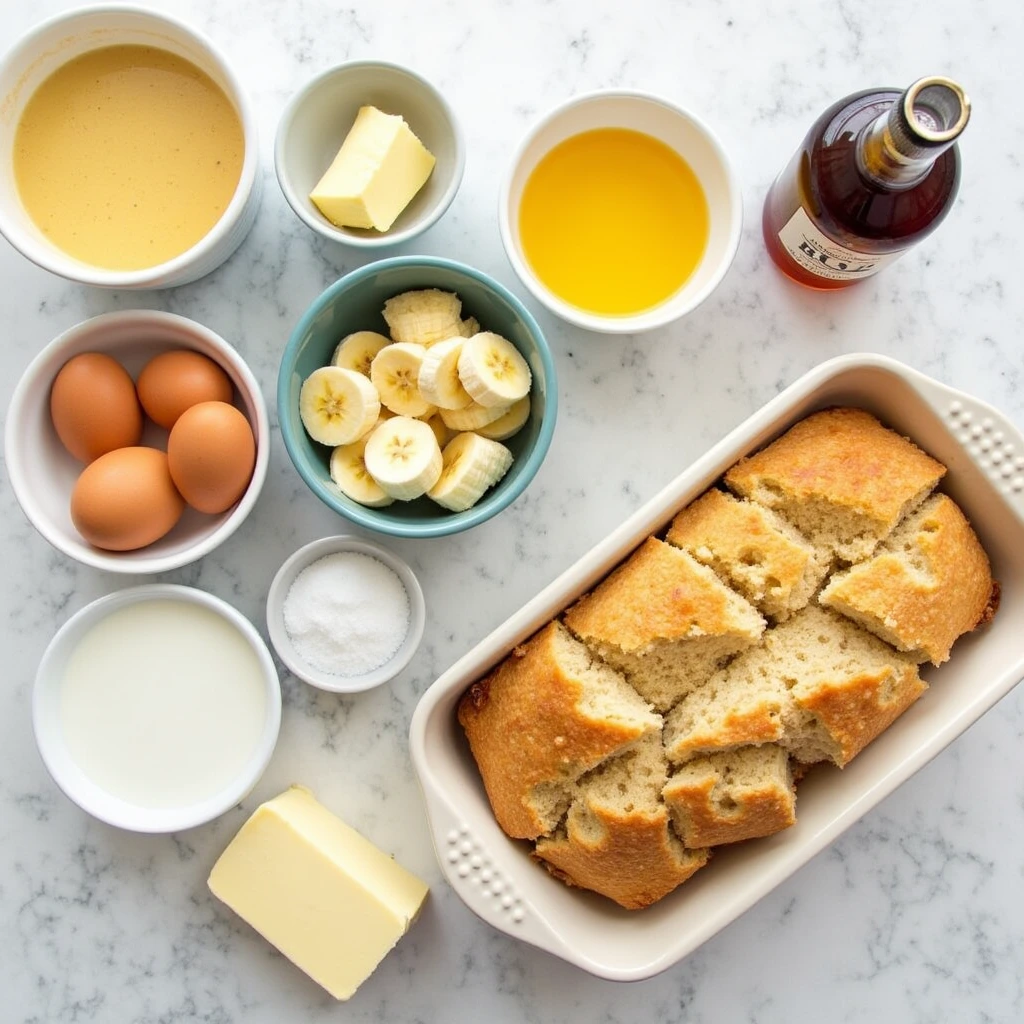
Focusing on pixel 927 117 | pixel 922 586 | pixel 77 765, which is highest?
pixel 927 117

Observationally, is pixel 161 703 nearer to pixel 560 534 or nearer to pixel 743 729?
pixel 560 534

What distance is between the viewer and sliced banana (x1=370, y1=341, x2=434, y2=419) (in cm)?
159

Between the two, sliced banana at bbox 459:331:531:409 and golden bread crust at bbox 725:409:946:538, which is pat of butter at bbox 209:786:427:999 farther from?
golden bread crust at bbox 725:409:946:538

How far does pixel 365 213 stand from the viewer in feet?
5.15

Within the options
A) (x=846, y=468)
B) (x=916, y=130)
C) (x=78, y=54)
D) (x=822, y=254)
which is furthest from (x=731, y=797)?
(x=78, y=54)

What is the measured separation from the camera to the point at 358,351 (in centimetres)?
164

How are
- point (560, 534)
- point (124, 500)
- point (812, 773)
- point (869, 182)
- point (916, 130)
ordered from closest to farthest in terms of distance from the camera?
point (916, 130) < point (869, 182) < point (124, 500) < point (812, 773) < point (560, 534)

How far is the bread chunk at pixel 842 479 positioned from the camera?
152 centimetres

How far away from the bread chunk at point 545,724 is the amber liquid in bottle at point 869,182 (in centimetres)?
78

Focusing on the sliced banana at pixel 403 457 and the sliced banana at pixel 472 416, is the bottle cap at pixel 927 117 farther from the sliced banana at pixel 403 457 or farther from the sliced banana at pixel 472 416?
the sliced banana at pixel 403 457

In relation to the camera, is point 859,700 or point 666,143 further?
point 666,143

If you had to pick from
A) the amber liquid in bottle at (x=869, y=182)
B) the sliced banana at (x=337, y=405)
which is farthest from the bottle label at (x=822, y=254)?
the sliced banana at (x=337, y=405)

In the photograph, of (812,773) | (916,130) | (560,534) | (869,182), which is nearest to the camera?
(916,130)

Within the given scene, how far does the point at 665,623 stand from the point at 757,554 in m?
0.19
